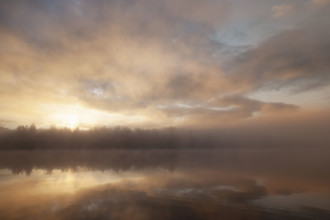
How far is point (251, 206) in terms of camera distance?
14039 millimetres

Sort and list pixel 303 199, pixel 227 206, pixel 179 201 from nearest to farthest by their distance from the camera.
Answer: pixel 227 206, pixel 179 201, pixel 303 199

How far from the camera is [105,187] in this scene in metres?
19.9

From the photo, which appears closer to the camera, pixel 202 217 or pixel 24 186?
pixel 202 217

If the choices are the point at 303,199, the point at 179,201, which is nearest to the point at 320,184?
the point at 303,199

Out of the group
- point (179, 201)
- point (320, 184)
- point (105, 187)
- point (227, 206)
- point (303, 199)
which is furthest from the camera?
point (320, 184)

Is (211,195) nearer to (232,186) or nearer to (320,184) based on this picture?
(232,186)

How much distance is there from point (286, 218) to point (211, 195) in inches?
231

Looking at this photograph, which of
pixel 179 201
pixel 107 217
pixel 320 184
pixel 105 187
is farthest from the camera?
pixel 320 184

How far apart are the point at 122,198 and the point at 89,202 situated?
248 centimetres

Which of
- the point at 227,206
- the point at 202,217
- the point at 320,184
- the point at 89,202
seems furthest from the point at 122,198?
the point at 320,184

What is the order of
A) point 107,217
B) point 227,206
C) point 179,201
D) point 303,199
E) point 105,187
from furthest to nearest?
point 105,187, point 303,199, point 179,201, point 227,206, point 107,217

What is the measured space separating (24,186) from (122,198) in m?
12.2

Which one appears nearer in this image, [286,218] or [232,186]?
[286,218]

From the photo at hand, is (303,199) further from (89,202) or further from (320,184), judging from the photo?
(89,202)
